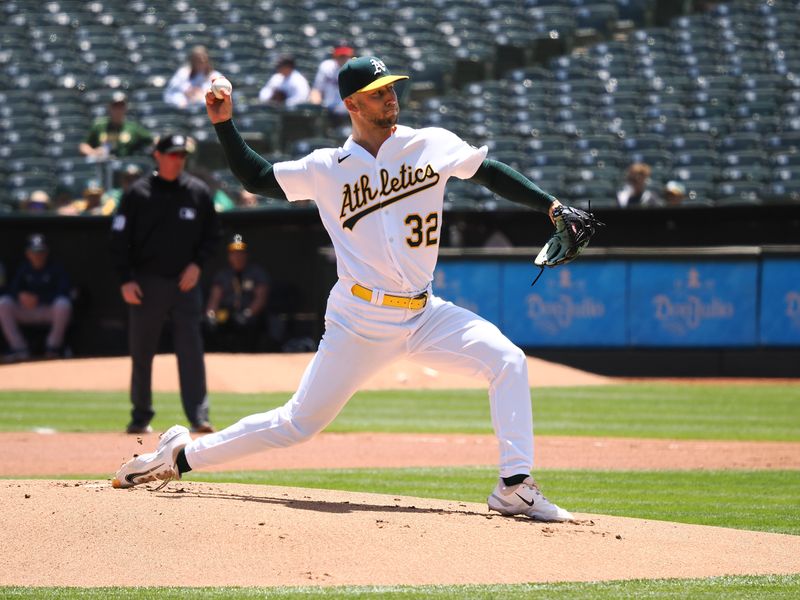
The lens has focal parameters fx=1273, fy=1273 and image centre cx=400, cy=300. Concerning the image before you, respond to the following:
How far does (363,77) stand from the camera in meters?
5.37

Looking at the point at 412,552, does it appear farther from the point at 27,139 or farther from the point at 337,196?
the point at 27,139

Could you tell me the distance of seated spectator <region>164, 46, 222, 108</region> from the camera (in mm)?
18266

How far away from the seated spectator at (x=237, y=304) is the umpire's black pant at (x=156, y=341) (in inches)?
224

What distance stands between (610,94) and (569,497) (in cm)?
1367

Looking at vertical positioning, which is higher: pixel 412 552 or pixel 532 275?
pixel 412 552

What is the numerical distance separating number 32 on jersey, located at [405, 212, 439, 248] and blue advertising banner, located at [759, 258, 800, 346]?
10.6m

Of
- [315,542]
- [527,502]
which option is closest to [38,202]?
[527,502]

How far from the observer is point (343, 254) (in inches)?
214

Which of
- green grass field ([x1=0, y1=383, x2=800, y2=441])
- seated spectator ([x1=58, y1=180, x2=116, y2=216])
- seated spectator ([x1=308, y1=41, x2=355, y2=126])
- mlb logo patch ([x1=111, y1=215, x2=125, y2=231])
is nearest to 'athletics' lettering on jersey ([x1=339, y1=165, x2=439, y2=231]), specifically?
mlb logo patch ([x1=111, y1=215, x2=125, y2=231])

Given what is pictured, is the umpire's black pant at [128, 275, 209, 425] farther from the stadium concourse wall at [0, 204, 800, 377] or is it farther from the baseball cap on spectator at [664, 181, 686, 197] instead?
→ the baseball cap on spectator at [664, 181, 686, 197]

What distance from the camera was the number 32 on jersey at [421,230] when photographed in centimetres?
533

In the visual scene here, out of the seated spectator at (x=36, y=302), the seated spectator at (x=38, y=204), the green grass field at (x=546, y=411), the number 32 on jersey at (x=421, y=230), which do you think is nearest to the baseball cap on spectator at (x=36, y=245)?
the seated spectator at (x=36, y=302)

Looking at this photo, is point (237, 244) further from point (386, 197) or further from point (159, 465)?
point (386, 197)

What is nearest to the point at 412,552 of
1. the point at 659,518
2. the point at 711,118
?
the point at 659,518
